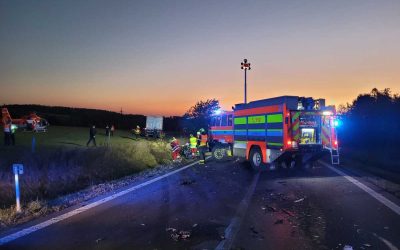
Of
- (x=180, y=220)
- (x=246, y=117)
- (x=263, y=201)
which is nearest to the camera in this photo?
(x=180, y=220)

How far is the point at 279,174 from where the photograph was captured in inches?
Answer: 595

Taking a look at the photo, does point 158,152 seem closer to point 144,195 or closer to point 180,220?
point 144,195

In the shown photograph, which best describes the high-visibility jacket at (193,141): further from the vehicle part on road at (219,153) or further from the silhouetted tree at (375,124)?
the silhouetted tree at (375,124)

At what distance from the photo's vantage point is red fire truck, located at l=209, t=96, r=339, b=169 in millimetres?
14930

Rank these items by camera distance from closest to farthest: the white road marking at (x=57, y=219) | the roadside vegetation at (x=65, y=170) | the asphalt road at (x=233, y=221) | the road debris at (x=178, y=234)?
the asphalt road at (x=233, y=221)
the road debris at (x=178, y=234)
the white road marking at (x=57, y=219)
the roadside vegetation at (x=65, y=170)

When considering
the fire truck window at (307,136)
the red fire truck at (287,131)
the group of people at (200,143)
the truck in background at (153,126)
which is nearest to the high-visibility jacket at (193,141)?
the group of people at (200,143)

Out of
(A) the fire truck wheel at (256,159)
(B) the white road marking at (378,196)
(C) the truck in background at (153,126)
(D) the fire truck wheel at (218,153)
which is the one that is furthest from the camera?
(C) the truck in background at (153,126)

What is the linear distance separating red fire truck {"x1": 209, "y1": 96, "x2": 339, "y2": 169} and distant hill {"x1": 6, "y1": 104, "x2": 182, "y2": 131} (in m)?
78.0

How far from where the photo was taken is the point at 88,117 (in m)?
100

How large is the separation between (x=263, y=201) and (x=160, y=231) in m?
3.47

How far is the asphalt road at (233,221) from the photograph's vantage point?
6.02 metres

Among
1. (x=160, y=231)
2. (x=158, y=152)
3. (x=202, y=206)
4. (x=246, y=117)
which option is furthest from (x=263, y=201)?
(x=158, y=152)

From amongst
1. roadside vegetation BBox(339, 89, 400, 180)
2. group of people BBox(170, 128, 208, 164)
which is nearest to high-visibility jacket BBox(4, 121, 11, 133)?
group of people BBox(170, 128, 208, 164)

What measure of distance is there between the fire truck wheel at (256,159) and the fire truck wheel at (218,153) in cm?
397
